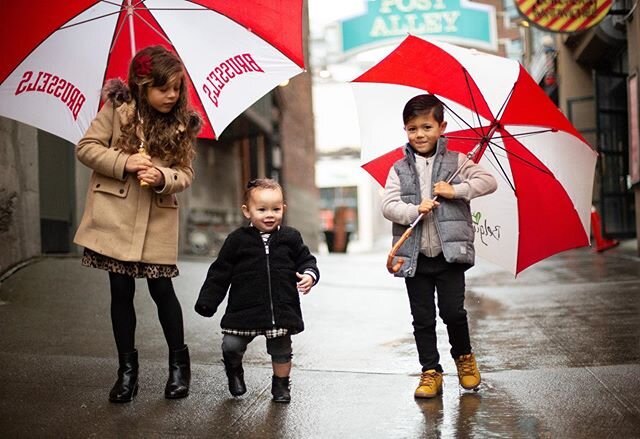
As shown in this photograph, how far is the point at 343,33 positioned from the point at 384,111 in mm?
14522

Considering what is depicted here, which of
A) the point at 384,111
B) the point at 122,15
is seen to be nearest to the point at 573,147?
the point at 384,111

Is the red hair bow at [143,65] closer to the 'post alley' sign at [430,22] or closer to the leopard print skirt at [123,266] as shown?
the leopard print skirt at [123,266]

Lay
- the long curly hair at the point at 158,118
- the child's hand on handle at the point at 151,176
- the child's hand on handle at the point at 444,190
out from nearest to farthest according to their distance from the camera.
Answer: the child's hand on handle at the point at 151,176 → the long curly hair at the point at 158,118 → the child's hand on handle at the point at 444,190

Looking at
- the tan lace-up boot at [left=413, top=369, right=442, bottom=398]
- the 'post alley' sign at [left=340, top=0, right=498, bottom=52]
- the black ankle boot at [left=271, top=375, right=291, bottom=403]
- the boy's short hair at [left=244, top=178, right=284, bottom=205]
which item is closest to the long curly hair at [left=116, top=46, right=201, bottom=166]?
the boy's short hair at [left=244, top=178, right=284, bottom=205]

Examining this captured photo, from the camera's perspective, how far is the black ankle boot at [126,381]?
4.01 meters

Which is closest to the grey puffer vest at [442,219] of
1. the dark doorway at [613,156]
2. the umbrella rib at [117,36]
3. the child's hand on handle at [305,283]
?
the child's hand on handle at [305,283]

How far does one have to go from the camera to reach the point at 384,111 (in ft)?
15.9

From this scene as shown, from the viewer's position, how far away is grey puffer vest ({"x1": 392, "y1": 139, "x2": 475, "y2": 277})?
164 inches

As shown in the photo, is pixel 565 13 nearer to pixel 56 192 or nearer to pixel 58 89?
pixel 56 192

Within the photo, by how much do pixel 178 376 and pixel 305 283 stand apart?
83 centimetres

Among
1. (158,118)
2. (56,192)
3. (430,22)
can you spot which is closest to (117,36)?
(158,118)

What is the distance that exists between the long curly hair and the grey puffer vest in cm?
113

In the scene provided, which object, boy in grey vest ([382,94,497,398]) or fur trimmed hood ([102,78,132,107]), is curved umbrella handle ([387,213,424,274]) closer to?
boy in grey vest ([382,94,497,398])

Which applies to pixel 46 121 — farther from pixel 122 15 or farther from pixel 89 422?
pixel 89 422
